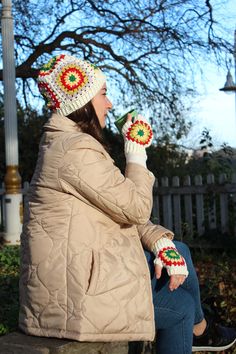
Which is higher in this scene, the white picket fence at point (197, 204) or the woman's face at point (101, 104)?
the woman's face at point (101, 104)

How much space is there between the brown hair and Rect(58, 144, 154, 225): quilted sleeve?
154 mm

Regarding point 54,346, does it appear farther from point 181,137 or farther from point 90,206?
point 181,137

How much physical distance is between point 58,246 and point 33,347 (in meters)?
0.42

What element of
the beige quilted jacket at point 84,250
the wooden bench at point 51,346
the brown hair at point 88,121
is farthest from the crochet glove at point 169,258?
the brown hair at point 88,121

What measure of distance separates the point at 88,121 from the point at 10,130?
19.1 ft

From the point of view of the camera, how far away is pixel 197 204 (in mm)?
8180

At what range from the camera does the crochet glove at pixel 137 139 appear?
2.40 metres

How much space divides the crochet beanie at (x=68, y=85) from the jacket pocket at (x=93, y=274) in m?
0.68

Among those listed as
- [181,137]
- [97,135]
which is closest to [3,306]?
[97,135]

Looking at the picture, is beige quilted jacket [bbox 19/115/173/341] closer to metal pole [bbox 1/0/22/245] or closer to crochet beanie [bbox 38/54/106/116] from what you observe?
crochet beanie [bbox 38/54/106/116]

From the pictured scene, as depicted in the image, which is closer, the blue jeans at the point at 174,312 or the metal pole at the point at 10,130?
the blue jeans at the point at 174,312

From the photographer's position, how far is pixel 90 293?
2152mm

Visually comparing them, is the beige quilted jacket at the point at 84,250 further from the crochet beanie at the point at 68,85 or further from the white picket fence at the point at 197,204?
the white picket fence at the point at 197,204

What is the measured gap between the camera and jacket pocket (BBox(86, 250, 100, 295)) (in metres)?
2.16
